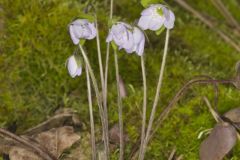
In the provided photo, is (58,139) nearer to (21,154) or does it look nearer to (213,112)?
(21,154)

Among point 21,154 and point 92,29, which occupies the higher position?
point 92,29

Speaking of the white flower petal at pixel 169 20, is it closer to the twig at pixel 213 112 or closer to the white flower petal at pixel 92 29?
the white flower petal at pixel 92 29

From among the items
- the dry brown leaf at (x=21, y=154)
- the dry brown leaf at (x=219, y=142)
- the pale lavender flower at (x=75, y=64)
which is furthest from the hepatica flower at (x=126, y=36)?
the dry brown leaf at (x=21, y=154)

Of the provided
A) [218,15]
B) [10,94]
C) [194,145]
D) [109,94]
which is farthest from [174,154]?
[218,15]

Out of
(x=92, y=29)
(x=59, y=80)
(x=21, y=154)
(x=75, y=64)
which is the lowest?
(x=21, y=154)

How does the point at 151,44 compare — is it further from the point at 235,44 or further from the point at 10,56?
the point at 10,56

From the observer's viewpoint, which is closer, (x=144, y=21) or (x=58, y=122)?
(x=144, y=21)

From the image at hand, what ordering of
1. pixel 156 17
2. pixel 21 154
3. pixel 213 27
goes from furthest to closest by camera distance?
pixel 213 27 → pixel 21 154 → pixel 156 17

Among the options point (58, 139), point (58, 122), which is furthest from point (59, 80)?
point (58, 139)
